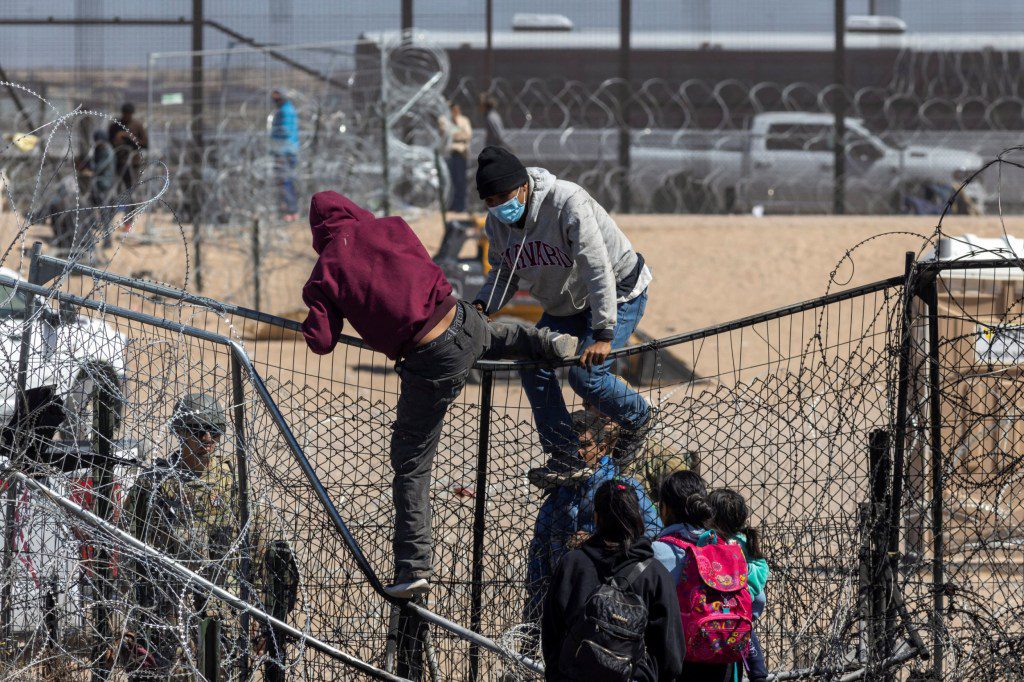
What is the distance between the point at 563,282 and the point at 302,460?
4.19 feet

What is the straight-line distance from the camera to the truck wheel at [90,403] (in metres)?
4.46

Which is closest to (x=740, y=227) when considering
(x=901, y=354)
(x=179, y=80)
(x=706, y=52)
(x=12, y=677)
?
(x=706, y=52)

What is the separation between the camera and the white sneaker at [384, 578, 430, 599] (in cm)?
438

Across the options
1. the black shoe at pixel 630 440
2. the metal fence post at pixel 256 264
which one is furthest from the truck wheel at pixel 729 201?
the black shoe at pixel 630 440

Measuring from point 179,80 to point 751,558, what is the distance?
14101 millimetres

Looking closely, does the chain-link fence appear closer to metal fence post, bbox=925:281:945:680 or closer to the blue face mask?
metal fence post, bbox=925:281:945:680

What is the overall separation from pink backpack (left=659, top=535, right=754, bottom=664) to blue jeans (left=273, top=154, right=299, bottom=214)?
9.95 metres

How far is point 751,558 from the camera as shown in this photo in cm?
432

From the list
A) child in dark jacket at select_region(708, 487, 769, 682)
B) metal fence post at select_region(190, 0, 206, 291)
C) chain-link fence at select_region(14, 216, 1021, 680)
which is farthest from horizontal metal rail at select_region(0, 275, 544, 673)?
metal fence post at select_region(190, 0, 206, 291)

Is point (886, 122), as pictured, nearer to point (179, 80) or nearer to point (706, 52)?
point (706, 52)

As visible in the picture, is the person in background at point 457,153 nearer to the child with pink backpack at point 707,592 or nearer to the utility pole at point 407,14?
the utility pole at point 407,14

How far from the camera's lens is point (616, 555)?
148 inches

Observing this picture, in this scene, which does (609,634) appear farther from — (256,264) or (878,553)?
(256,264)

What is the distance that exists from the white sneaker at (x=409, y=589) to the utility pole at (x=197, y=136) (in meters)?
9.52
